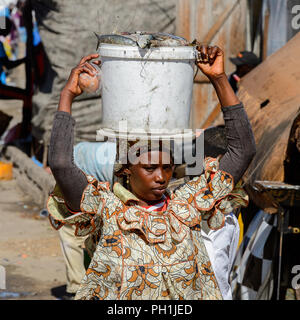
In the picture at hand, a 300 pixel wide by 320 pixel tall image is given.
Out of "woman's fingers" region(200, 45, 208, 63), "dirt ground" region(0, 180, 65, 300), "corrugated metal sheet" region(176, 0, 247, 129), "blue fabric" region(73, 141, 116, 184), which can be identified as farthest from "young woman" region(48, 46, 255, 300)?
"corrugated metal sheet" region(176, 0, 247, 129)

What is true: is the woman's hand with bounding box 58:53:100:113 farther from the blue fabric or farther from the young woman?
the blue fabric

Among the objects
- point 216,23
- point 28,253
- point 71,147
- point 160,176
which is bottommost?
point 28,253

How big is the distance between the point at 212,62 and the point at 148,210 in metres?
0.71

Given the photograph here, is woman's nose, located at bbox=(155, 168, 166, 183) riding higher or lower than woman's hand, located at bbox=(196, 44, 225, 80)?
lower

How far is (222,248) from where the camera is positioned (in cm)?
387

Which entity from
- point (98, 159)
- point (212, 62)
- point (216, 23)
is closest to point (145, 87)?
point (212, 62)

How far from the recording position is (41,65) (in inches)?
400

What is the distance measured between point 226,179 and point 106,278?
2.23 ft

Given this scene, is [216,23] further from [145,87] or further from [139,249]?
[139,249]

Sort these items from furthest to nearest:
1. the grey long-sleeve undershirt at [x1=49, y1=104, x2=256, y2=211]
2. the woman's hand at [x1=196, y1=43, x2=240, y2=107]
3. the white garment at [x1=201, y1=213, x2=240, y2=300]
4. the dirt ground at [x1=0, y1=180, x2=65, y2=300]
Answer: the dirt ground at [x1=0, y1=180, x2=65, y2=300]
the white garment at [x1=201, y1=213, x2=240, y2=300]
the woman's hand at [x1=196, y1=43, x2=240, y2=107]
the grey long-sleeve undershirt at [x1=49, y1=104, x2=256, y2=211]

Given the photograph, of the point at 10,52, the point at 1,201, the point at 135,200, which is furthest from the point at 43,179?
the point at 10,52

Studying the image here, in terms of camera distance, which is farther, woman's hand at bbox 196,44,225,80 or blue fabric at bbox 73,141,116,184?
blue fabric at bbox 73,141,116,184

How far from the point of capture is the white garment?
3.76m

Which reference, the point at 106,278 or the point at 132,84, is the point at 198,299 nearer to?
the point at 106,278
